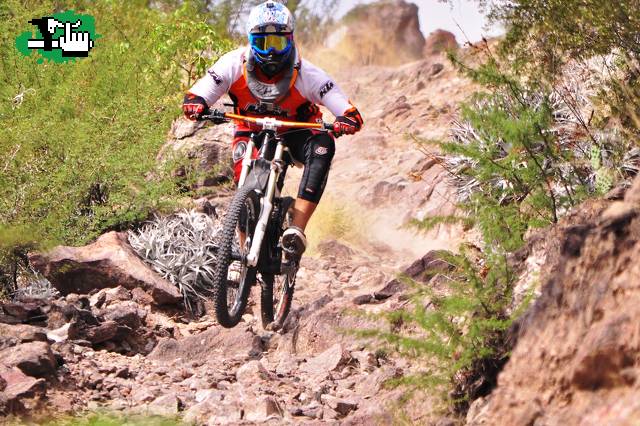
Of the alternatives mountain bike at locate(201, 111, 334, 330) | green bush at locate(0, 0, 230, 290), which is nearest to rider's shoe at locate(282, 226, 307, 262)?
mountain bike at locate(201, 111, 334, 330)

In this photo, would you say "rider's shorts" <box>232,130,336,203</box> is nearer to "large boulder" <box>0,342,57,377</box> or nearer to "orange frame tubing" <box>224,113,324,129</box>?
"orange frame tubing" <box>224,113,324,129</box>

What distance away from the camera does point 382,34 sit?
113 feet

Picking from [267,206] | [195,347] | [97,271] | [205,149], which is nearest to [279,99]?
[267,206]

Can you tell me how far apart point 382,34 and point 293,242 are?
27122 mm

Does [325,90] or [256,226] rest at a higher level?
[325,90]

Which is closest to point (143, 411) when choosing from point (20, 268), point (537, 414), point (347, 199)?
point (537, 414)

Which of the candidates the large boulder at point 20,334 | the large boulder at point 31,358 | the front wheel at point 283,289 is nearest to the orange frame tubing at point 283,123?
the front wheel at point 283,289

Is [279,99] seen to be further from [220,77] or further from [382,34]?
[382,34]

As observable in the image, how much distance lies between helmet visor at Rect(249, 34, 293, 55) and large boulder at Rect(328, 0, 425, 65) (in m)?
24.7

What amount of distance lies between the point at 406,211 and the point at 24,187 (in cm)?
634

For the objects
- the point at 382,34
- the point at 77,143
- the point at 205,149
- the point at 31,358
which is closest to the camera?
the point at 31,358

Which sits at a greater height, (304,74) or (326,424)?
(304,74)

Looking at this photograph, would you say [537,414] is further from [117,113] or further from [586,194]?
[117,113]

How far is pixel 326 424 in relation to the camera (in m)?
5.99
